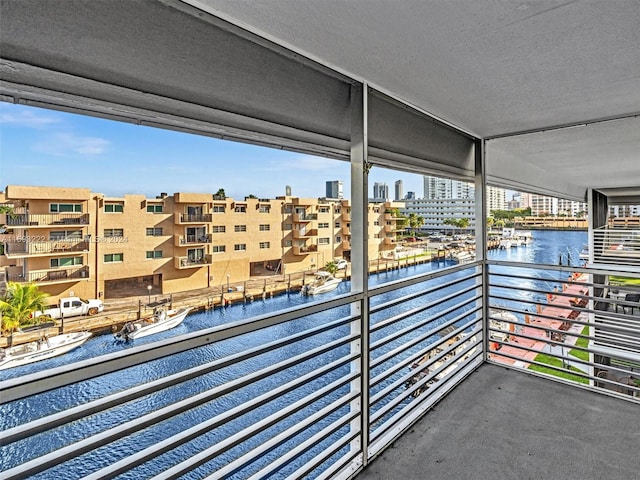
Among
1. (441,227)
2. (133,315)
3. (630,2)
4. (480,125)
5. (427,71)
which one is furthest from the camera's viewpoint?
(441,227)

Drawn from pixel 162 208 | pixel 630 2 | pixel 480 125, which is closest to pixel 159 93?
pixel 162 208

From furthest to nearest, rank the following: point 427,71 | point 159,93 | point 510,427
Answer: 1. point 510,427
2. point 427,71
3. point 159,93

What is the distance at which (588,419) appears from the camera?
208cm

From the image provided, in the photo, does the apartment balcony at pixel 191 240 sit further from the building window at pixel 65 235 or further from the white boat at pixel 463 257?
the white boat at pixel 463 257

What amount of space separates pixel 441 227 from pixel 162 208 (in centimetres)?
202

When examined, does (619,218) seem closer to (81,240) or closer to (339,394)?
(339,394)

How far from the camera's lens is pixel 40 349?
1.10 m

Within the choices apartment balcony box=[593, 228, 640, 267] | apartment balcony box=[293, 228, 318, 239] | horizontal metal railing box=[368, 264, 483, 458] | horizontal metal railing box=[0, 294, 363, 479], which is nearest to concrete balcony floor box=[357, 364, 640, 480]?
horizontal metal railing box=[368, 264, 483, 458]

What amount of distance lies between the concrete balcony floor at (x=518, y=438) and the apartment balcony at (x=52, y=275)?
1461mm

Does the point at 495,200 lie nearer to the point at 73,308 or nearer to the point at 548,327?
the point at 548,327

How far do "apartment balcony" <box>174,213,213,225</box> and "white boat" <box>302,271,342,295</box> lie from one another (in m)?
0.61

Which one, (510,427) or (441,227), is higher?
(441,227)

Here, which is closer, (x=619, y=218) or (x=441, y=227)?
(x=441, y=227)

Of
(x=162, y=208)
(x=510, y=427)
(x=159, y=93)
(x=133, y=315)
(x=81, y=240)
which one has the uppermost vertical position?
(x=159, y=93)
